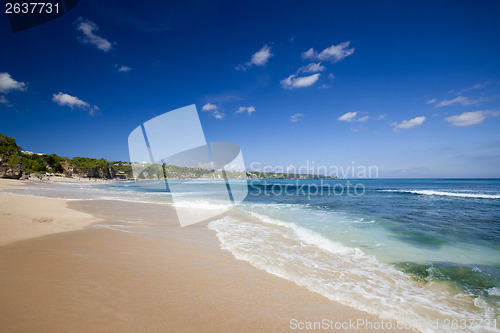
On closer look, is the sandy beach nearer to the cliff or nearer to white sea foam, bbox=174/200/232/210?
white sea foam, bbox=174/200/232/210

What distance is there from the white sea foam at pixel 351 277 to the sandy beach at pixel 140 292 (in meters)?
0.37

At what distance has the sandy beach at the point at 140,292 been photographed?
2.38 m

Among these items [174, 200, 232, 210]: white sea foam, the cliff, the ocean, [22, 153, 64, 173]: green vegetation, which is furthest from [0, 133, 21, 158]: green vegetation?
the ocean

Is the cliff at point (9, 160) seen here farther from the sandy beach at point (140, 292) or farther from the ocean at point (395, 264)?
the ocean at point (395, 264)

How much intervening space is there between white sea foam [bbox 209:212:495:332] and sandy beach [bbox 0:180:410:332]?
0.37 m

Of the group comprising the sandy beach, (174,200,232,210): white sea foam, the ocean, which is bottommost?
(174,200,232,210): white sea foam

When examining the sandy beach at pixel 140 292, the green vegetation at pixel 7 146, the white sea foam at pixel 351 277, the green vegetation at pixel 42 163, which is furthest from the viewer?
the green vegetation at pixel 42 163

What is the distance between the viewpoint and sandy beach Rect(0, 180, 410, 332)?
2.38m

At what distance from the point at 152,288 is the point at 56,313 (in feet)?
3.79

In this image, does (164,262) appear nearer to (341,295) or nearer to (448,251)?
(341,295)

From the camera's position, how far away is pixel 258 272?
166 inches

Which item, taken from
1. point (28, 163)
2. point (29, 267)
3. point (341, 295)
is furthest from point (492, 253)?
point (28, 163)

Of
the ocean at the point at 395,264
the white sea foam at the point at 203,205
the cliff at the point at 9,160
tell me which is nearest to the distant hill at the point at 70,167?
the cliff at the point at 9,160

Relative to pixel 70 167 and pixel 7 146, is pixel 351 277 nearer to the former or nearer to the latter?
pixel 7 146
